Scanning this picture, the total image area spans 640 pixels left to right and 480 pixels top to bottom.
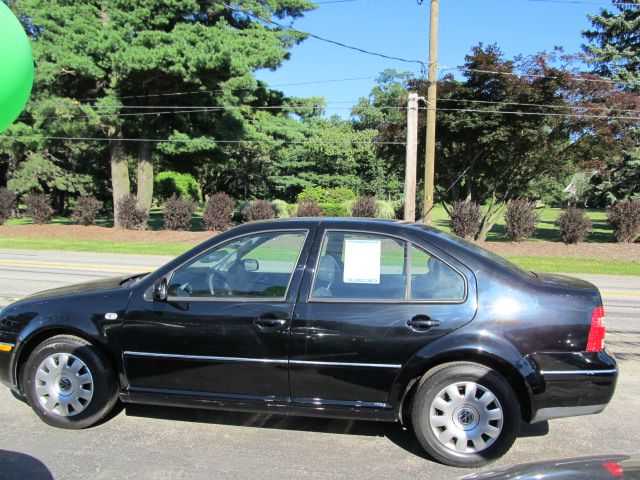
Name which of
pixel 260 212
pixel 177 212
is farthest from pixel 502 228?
pixel 177 212

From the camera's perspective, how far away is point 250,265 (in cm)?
429

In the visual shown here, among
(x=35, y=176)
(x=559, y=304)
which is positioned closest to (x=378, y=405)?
(x=559, y=304)

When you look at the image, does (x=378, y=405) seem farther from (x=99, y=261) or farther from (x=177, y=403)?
(x=99, y=261)

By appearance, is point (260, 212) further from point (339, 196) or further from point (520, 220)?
point (339, 196)

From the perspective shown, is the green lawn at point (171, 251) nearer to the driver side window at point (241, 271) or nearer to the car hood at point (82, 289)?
the driver side window at point (241, 271)

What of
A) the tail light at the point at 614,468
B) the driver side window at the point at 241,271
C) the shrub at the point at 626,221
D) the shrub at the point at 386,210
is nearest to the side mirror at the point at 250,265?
the driver side window at the point at 241,271

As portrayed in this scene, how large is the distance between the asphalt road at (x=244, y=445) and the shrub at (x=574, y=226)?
1591 cm

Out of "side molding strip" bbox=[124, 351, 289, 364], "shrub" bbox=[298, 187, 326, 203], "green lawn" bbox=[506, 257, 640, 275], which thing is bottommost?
"green lawn" bbox=[506, 257, 640, 275]

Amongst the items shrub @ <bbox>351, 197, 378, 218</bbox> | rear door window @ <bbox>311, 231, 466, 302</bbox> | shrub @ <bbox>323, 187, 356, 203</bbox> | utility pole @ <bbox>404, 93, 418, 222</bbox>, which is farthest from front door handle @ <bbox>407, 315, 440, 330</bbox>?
shrub @ <bbox>323, 187, 356, 203</bbox>

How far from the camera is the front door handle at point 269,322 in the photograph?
12.2ft

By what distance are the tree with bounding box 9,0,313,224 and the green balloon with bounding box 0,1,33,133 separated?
17759 mm

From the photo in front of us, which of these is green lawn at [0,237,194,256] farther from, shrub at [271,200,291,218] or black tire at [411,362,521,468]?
black tire at [411,362,521,468]

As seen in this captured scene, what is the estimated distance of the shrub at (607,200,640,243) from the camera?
19.8 meters

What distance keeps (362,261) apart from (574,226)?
701 inches
